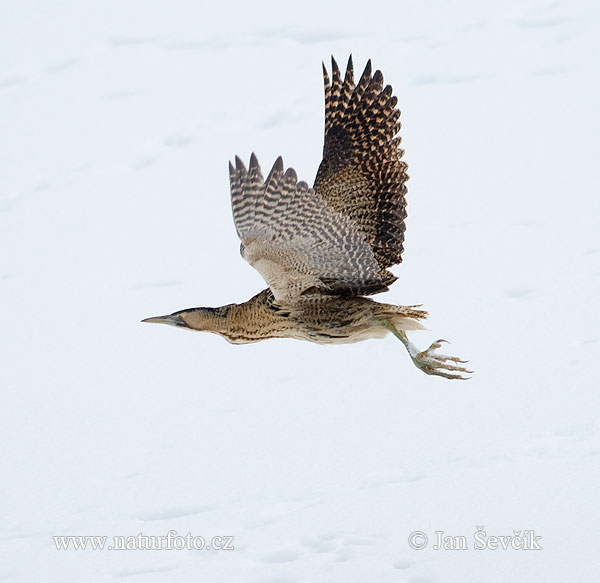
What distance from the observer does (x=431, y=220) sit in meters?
7.88

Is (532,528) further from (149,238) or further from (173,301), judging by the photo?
(149,238)

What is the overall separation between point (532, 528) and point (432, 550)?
1.26 ft

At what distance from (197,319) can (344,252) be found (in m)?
0.74

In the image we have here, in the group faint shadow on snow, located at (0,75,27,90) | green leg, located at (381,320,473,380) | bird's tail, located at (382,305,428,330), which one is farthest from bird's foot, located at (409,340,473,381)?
faint shadow on snow, located at (0,75,27,90)

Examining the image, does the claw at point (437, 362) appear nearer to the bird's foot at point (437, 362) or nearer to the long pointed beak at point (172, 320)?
the bird's foot at point (437, 362)

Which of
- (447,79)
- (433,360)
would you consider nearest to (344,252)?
(433,360)

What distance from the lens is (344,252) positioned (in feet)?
15.7

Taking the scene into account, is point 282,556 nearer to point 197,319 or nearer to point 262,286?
point 197,319

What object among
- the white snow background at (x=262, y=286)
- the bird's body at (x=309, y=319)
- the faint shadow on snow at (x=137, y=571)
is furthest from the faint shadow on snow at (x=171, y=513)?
the bird's body at (x=309, y=319)

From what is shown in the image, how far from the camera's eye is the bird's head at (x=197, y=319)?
519cm

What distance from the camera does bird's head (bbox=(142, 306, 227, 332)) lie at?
5.19 metres

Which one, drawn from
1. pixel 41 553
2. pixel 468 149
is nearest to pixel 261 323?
Result: pixel 41 553

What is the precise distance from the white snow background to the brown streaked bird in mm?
707

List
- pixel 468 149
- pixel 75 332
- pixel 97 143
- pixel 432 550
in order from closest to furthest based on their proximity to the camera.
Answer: pixel 432 550 → pixel 75 332 → pixel 468 149 → pixel 97 143
